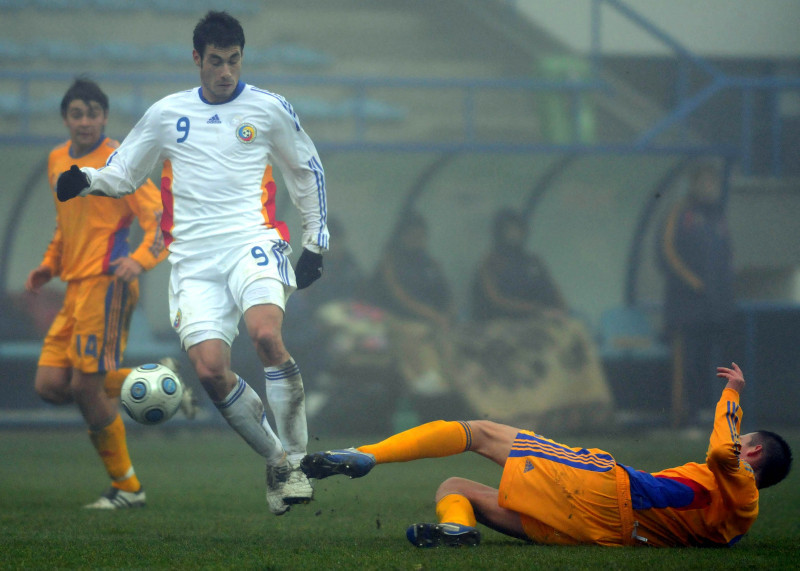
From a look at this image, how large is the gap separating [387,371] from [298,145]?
5.34 m

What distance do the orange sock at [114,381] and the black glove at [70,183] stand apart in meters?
1.47

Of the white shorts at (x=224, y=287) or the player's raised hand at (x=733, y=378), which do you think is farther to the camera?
the white shorts at (x=224, y=287)

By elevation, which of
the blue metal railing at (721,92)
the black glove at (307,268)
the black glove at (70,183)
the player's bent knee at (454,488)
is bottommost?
the player's bent knee at (454,488)

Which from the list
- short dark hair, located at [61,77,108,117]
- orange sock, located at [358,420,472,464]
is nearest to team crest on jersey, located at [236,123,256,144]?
short dark hair, located at [61,77,108,117]

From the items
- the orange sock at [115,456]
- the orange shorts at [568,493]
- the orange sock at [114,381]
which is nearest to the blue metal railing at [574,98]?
the orange sock at [114,381]

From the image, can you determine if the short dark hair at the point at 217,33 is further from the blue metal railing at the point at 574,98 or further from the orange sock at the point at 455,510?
the blue metal railing at the point at 574,98

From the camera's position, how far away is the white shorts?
15.1ft

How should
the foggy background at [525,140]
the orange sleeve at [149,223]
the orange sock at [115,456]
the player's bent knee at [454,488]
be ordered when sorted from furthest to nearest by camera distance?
the foggy background at [525,140] → the orange sock at [115,456] → the orange sleeve at [149,223] → the player's bent knee at [454,488]

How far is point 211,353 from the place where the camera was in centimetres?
455

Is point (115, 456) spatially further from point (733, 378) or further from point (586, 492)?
point (733, 378)

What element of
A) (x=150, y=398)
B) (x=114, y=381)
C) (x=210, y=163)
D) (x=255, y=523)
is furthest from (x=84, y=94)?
(x=255, y=523)

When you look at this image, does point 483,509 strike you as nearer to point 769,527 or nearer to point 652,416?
point 769,527

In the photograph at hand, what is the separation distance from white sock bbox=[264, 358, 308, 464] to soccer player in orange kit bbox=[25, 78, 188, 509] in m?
1.35

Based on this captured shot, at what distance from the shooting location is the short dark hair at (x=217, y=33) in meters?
4.69
